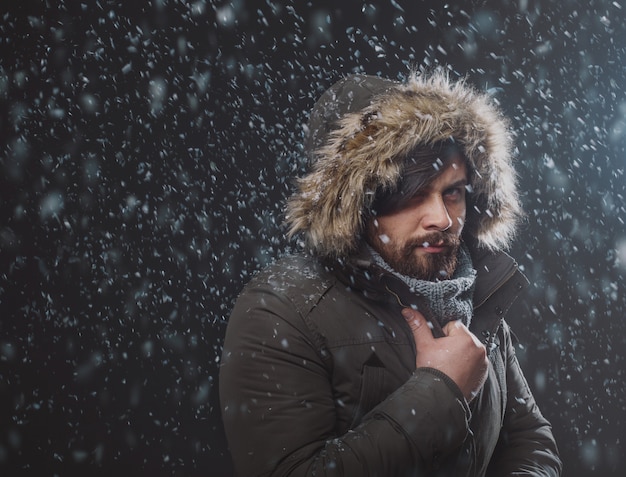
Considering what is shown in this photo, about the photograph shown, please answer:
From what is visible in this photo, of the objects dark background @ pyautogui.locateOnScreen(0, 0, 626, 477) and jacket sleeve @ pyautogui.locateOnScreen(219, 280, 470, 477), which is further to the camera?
dark background @ pyautogui.locateOnScreen(0, 0, 626, 477)

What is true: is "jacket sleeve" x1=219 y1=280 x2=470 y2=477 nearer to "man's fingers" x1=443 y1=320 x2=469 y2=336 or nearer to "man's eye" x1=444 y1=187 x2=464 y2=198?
"man's fingers" x1=443 y1=320 x2=469 y2=336

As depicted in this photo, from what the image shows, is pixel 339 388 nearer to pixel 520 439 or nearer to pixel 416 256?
pixel 416 256

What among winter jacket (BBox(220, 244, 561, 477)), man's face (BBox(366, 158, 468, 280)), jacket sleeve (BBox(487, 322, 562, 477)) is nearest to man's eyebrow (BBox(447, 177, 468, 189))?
man's face (BBox(366, 158, 468, 280))

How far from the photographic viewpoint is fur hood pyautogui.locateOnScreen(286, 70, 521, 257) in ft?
3.85

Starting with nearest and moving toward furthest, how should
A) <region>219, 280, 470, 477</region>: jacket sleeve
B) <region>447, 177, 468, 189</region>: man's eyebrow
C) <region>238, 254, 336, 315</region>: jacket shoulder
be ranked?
<region>219, 280, 470, 477</region>: jacket sleeve < <region>238, 254, 336, 315</region>: jacket shoulder < <region>447, 177, 468, 189</region>: man's eyebrow

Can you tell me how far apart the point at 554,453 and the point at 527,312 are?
0.98 meters

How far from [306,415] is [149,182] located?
0.73 metres

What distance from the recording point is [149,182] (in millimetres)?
1536

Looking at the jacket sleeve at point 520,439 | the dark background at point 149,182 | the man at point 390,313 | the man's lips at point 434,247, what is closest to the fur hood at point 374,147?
the man at point 390,313

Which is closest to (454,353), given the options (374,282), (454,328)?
(454,328)

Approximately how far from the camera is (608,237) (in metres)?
2.44

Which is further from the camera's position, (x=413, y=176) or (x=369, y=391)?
(x=413, y=176)

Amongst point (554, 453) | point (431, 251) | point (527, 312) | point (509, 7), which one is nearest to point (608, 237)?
point (527, 312)

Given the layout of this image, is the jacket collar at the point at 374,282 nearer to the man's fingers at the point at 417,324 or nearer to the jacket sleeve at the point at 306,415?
the man's fingers at the point at 417,324
